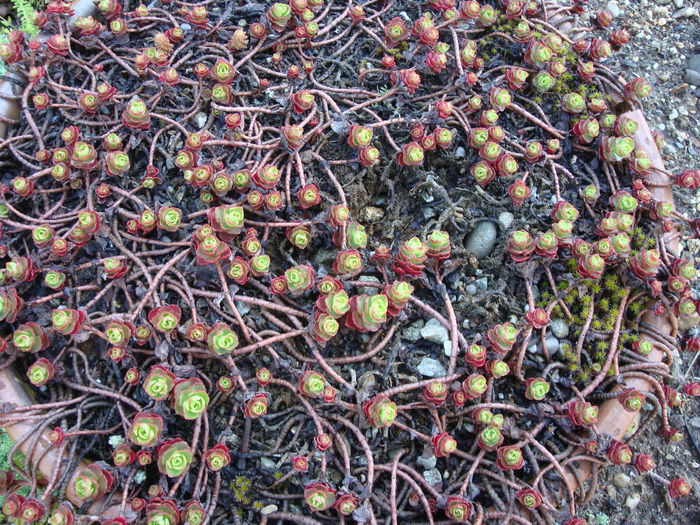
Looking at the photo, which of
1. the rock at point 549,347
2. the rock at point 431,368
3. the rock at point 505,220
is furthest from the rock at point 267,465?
the rock at point 505,220

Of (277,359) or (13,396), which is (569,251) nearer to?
(277,359)

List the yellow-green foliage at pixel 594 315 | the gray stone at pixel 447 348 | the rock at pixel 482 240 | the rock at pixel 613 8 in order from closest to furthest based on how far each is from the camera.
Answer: the gray stone at pixel 447 348, the yellow-green foliage at pixel 594 315, the rock at pixel 482 240, the rock at pixel 613 8

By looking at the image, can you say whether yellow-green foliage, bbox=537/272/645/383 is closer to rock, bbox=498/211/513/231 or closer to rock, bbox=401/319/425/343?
rock, bbox=498/211/513/231

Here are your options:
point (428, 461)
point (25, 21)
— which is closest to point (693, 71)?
point (428, 461)

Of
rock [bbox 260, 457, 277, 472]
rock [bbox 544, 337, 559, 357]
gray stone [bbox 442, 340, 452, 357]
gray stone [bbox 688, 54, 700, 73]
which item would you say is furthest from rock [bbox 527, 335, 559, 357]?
gray stone [bbox 688, 54, 700, 73]

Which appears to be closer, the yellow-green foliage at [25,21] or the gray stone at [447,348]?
the gray stone at [447,348]

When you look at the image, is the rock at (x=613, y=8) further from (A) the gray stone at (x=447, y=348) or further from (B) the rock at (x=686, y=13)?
(A) the gray stone at (x=447, y=348)

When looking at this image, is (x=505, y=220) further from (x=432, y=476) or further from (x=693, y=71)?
(x=693, y=71)
